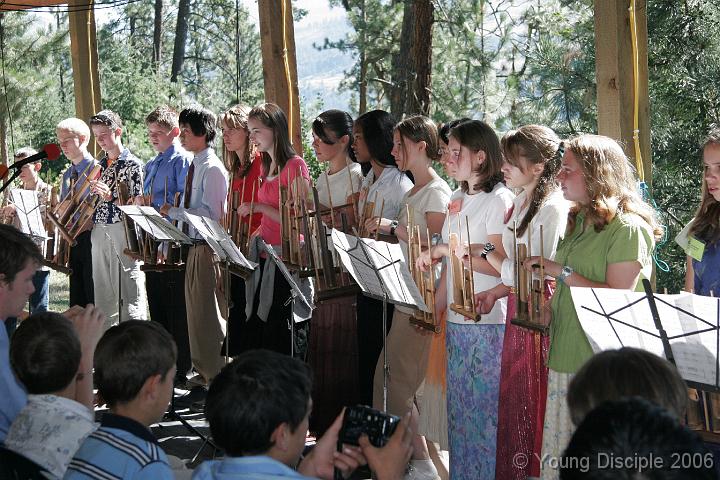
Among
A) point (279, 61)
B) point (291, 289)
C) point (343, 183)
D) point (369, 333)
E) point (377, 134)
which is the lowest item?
point (369, 333)

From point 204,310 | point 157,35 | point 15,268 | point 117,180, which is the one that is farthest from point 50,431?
point 157,35

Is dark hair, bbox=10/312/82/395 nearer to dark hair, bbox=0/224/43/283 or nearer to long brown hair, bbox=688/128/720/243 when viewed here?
dark hair, bbox=0/224/43/283

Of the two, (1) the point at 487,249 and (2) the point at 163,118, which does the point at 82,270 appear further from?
(1) the point at 487,249

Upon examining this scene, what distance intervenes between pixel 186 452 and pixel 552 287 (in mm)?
2466

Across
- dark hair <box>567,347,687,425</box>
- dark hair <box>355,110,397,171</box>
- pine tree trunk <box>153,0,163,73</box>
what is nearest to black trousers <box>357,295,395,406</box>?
dark hair <box>355,110,397,171</box>

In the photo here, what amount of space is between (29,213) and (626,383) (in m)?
5.90

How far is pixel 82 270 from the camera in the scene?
7.28m

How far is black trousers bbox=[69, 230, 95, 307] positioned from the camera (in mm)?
7168

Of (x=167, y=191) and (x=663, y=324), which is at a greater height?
(x=167, y=191)

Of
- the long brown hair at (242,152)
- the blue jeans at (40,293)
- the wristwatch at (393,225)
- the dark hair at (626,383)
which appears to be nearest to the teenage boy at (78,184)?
the blue jeans at (40,293)

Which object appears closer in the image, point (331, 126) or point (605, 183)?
point (605, 183)

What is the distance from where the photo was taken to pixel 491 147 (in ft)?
14.5

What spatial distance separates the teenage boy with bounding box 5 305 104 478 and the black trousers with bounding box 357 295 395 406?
226 cm

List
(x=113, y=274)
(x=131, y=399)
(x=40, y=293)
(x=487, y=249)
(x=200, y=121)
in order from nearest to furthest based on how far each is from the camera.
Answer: (x=131, y=399) < (x=487, y=249) < (x=200, y=121) < (x=113, y=274) < (x=40, y=293)
